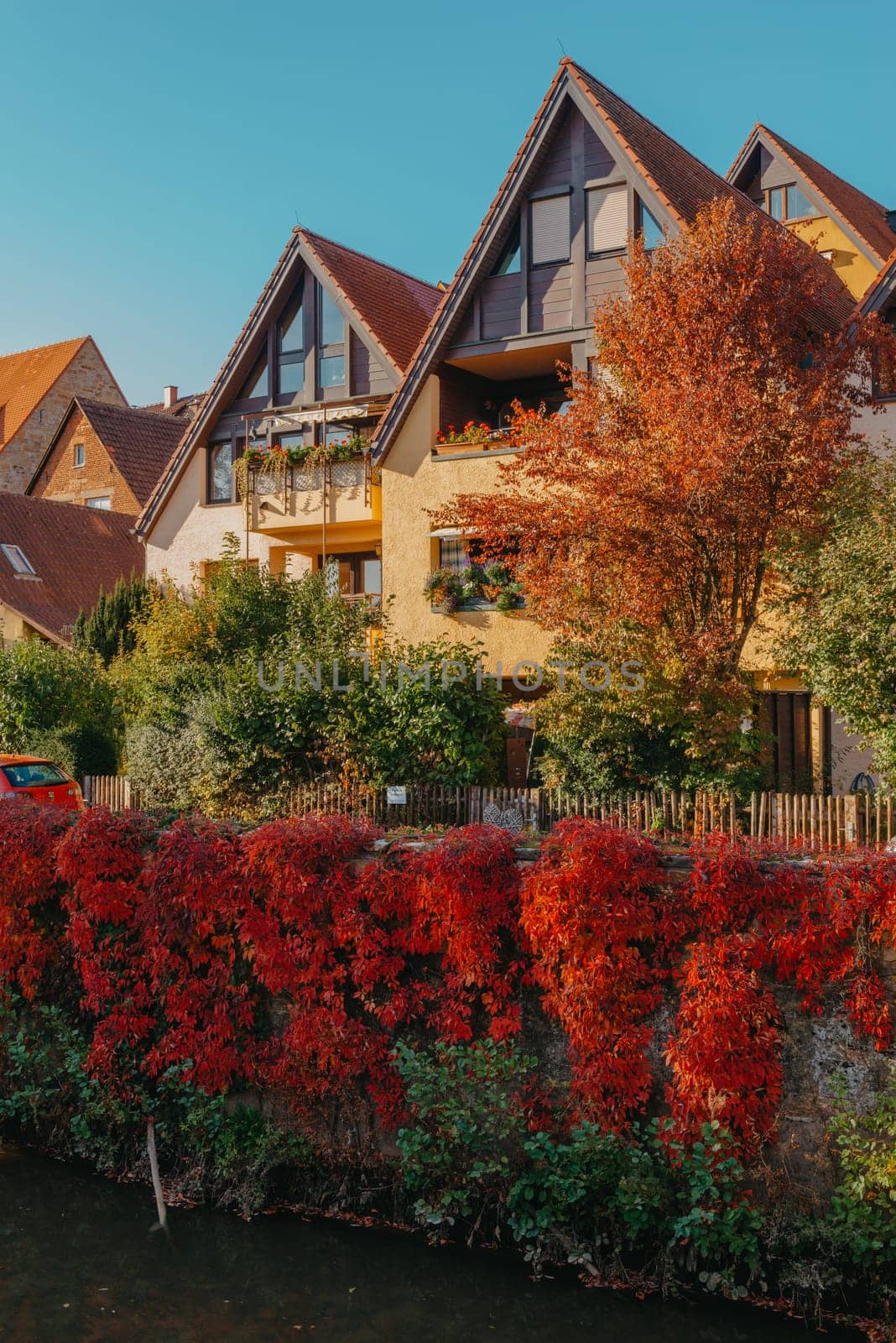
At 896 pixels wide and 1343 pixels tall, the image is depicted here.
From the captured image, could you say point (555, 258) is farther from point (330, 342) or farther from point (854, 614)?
point (854, 614)

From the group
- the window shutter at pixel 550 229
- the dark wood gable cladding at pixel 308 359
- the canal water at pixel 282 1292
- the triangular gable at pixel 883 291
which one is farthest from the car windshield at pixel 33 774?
the triangular gable at pixel 883 291

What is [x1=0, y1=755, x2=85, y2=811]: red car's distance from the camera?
2059 cm

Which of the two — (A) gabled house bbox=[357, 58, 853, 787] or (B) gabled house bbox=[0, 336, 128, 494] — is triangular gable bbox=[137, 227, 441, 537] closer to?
(A) gabled house bbox=[357, 58, 853, 787]

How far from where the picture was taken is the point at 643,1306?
28.7 feet

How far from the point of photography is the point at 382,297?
29.6 meters

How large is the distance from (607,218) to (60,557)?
2072 centimetres

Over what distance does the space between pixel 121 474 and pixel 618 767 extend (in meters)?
28.9

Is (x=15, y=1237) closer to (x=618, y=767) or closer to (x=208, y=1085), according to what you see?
(x=208, y=1085)

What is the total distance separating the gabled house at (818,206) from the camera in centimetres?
A: 2803

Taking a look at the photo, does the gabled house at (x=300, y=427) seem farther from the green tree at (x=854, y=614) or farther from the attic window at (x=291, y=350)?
the green tree at (x=854, y=614)

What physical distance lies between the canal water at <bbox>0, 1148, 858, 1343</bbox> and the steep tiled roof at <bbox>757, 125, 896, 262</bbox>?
77.7 ft

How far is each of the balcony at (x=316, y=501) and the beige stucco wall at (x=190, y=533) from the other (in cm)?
95
